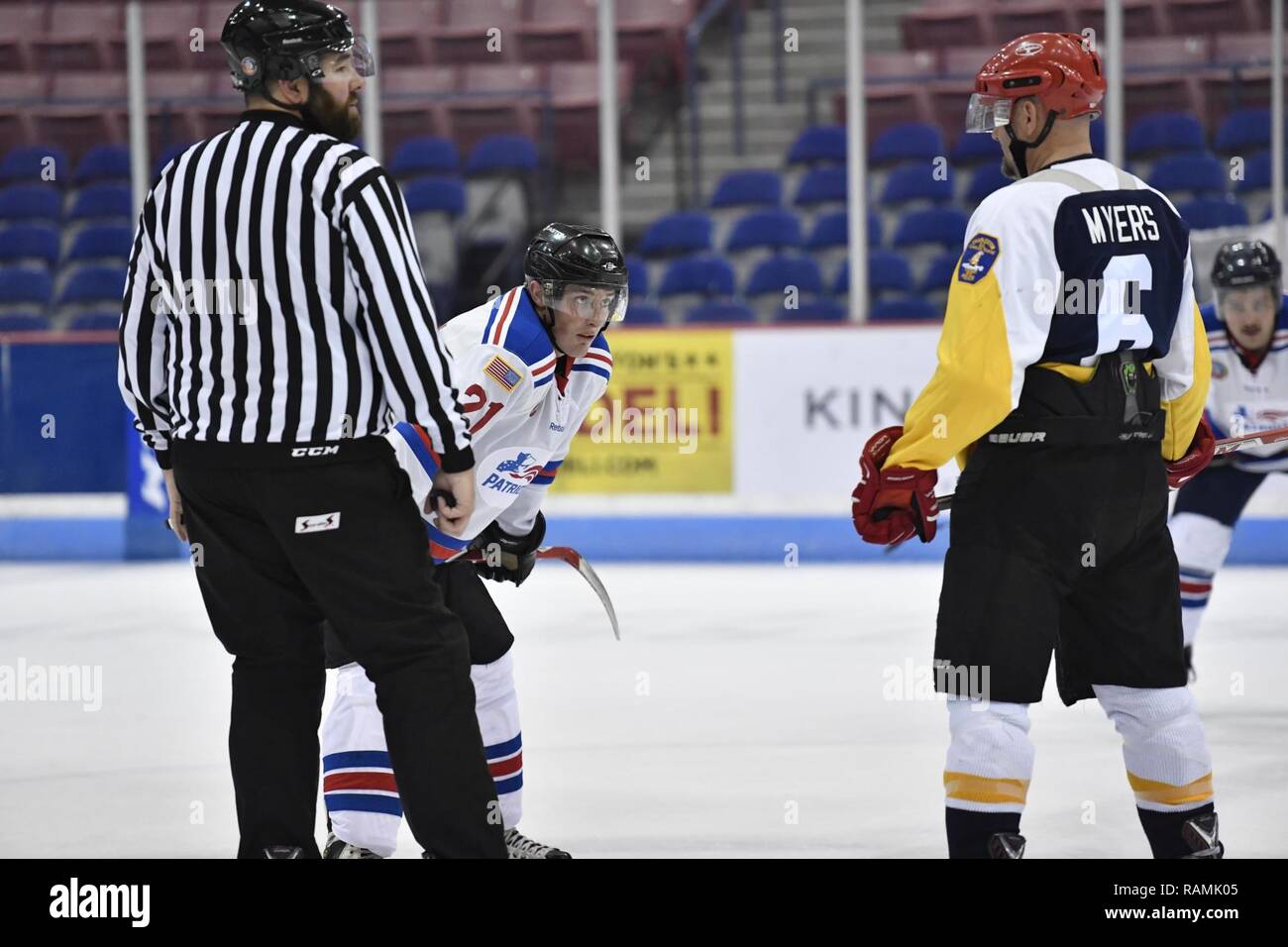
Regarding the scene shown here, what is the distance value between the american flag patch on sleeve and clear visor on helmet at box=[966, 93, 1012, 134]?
749 mm

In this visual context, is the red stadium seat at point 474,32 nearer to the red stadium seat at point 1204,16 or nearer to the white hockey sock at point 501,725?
the red stadium seat at point 1204,16

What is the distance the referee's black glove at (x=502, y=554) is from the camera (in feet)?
9.34

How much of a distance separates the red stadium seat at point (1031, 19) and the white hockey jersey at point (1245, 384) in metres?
4.22

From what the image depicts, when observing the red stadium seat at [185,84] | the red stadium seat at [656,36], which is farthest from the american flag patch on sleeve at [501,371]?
the red stadium seat at [656,36]

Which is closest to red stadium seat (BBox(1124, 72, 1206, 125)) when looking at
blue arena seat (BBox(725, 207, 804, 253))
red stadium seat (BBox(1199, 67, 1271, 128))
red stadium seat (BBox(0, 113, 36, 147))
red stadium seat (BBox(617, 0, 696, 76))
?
red stadium seat (BBox(1199, 67, 1271, 128))

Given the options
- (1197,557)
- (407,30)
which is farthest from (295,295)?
(407,30)

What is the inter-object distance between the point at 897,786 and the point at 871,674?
1.30 metres

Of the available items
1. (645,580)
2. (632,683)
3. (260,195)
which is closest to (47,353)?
(645,580)

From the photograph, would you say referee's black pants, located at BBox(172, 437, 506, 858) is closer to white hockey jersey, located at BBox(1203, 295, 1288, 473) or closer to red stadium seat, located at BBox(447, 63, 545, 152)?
white hockey jersey, located at BBox(1203, 295, 1288, 473)

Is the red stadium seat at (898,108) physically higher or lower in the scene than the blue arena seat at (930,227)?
higher

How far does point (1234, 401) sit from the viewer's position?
4723mm

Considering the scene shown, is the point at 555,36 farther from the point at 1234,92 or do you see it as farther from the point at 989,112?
the point at 989,112

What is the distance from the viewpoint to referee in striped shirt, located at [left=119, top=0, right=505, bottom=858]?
213 cm

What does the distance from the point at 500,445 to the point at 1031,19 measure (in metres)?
7.38
